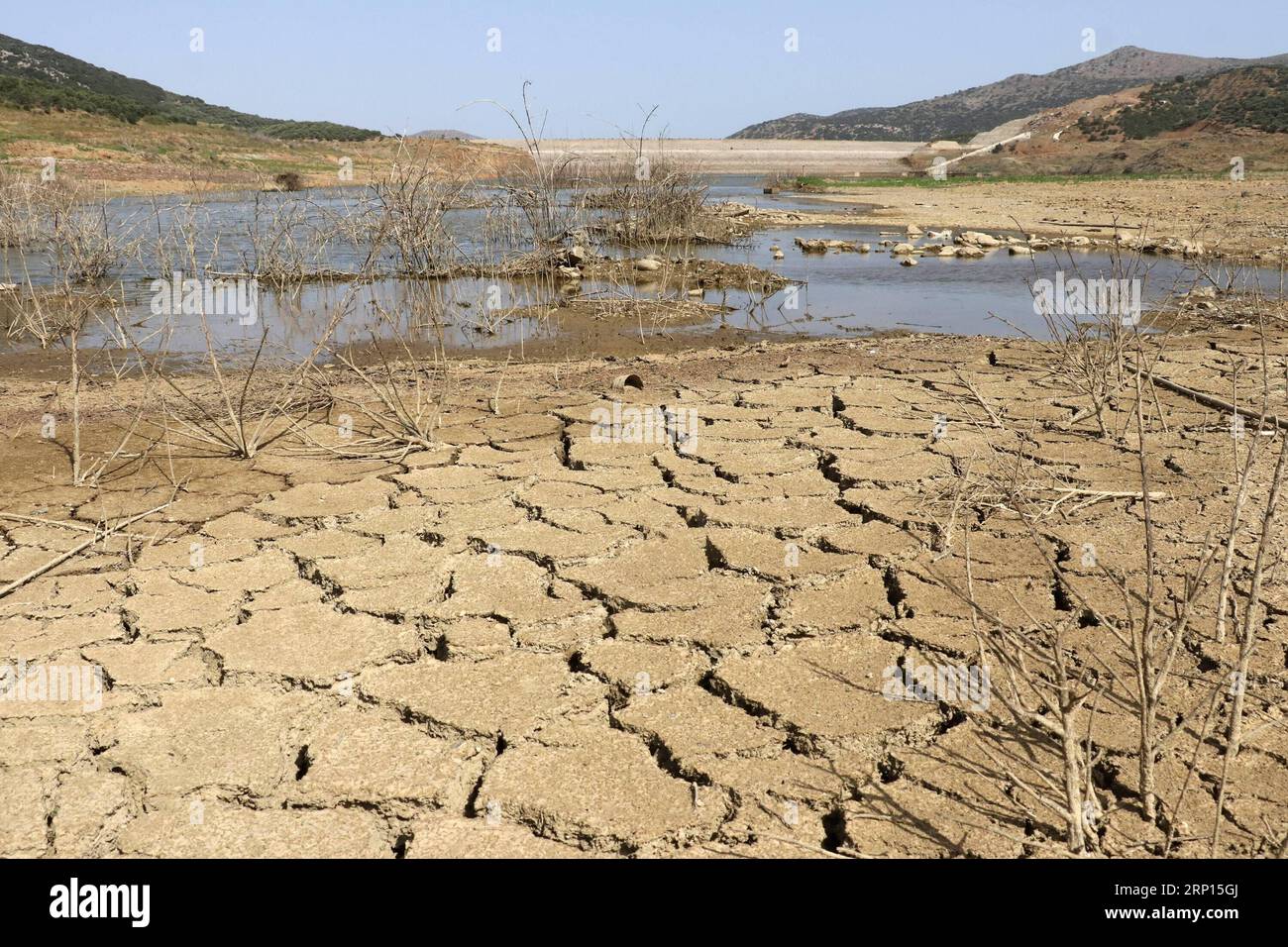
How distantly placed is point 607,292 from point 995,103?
278ft

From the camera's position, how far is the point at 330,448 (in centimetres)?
403

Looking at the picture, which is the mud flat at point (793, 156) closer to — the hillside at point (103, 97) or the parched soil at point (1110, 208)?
the hillside at point (103, 97)

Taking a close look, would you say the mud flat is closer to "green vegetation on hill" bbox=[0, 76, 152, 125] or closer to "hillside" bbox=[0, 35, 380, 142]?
"hillside" bbox=[0, 35, 380, 142]

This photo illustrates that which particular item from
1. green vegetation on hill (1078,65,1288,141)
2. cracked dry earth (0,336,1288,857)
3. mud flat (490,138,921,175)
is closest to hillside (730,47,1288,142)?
mud flat (490,138,921,175)

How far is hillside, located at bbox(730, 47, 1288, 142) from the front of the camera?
74.9 meters

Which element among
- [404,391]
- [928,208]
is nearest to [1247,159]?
[928,208]

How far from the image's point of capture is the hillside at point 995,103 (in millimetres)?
74875

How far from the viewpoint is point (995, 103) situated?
82.4 meters

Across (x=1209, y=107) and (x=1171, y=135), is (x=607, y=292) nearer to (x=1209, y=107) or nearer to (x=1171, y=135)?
(x=1171, y=135)

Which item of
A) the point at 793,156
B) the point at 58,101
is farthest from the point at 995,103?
the point at 58,101

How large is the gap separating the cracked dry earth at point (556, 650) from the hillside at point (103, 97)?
79.8ft

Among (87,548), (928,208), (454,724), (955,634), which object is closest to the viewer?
(454,724)
